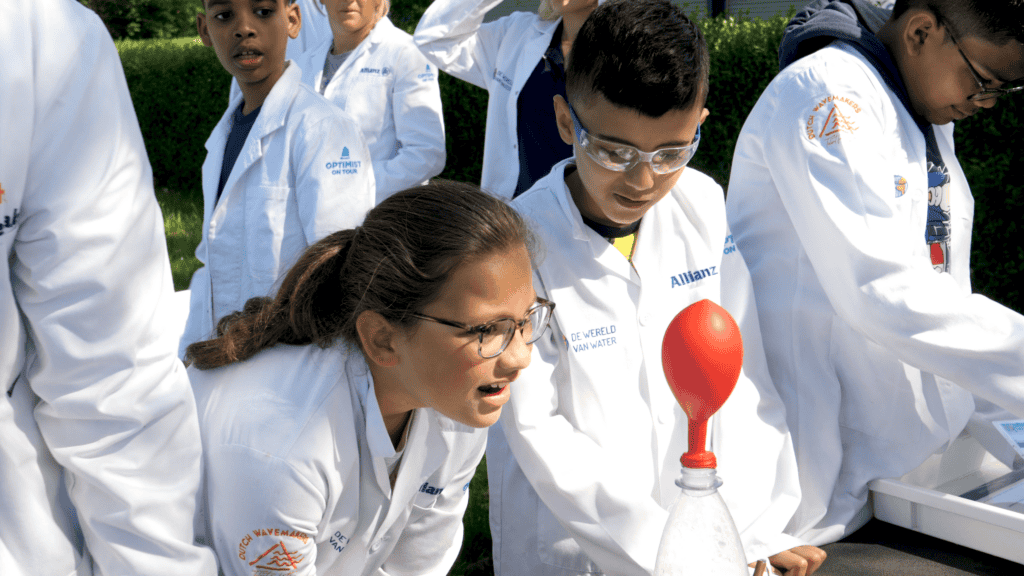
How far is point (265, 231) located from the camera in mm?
3156

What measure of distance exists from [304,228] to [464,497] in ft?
4.24

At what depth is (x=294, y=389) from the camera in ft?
5.88

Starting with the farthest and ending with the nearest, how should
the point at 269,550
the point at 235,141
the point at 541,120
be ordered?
the point at 541,120
the point at 235,141
the point at 269,550

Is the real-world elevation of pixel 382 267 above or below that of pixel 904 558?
above

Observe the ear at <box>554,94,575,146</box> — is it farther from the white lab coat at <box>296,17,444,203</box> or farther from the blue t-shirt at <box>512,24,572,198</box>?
the white lab coat at <box>296,17,444,203</box>

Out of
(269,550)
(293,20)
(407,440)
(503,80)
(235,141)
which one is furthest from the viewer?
(503,80)

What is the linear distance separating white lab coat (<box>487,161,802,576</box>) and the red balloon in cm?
60

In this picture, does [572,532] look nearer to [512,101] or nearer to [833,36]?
[833,36]

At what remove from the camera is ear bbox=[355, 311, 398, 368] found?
5.89 feet

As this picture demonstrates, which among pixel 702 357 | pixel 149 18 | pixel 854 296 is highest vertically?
pixel 702 357

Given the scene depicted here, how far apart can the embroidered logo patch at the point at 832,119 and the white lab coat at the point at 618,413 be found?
276 mm

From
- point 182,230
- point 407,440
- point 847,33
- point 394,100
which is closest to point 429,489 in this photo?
point 407,440

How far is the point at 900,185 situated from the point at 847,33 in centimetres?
42

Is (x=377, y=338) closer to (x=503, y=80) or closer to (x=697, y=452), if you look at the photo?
(x=697, y=452)
